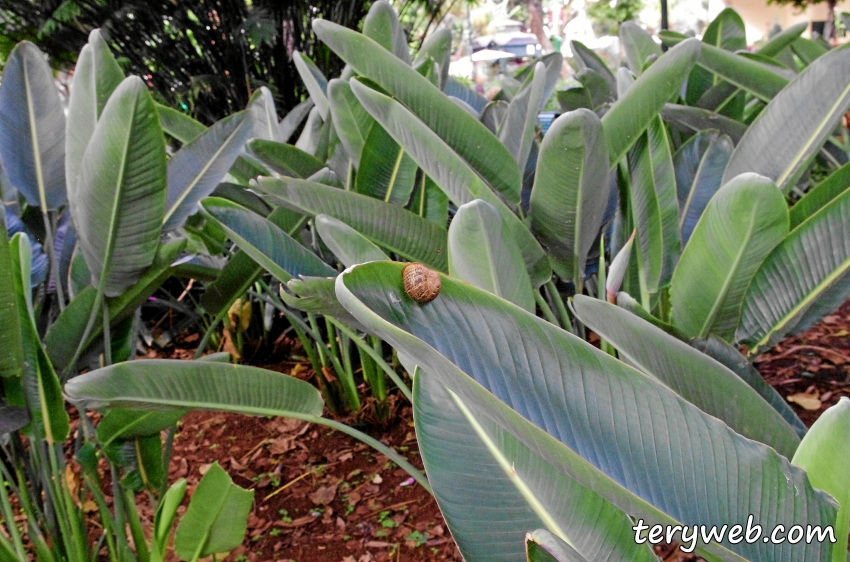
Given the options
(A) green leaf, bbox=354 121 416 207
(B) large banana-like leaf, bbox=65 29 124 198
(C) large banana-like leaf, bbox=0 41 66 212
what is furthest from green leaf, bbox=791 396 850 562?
(C) large banana-like leaf, bbox=0 41 66 212

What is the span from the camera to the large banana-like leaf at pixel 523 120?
110 cm

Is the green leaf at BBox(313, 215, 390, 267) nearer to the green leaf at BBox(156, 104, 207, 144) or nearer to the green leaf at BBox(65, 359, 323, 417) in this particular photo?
the green leaf at BBox(65, 359, 323, 417)

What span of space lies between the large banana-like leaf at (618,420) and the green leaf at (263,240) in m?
0.56

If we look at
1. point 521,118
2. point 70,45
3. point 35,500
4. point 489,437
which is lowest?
point 35,500

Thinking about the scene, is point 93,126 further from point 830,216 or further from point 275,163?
point 830,216

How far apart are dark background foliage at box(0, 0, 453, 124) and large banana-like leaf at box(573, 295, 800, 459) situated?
9.57 ft

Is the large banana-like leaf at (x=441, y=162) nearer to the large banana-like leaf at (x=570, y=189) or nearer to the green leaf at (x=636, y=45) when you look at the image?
the large banana-like leaf at (x=570, y=189)

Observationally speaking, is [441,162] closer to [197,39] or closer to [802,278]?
[802,278]

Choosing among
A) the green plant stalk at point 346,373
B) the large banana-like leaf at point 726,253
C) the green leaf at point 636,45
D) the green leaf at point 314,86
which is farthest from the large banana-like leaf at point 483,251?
the green leaf at point 636,45

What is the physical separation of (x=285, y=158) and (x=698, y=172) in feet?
2.82

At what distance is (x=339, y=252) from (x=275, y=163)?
1.90ft

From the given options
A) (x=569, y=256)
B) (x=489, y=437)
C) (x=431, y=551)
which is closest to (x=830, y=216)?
(x=569, y=256)

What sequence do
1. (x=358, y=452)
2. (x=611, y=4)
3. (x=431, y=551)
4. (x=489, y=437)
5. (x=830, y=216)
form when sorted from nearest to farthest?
(x=489, y=437)
(x=830, y=216)
(x=431, y=551)
(x=358, y=452)
(x=611, y=4)

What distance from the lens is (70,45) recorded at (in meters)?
3.35
